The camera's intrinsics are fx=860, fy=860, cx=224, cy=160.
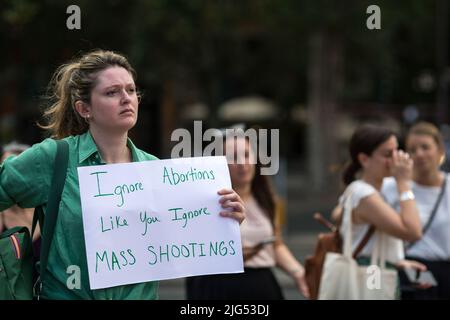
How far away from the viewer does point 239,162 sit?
15.9ft

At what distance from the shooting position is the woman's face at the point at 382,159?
14.8ft

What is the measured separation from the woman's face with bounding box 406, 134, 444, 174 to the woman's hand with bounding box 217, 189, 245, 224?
2.19 metres

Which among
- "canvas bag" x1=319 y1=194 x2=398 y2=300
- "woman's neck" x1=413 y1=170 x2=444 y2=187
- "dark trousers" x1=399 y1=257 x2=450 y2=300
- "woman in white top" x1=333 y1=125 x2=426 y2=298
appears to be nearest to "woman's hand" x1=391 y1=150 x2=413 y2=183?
"woman in white top" x1=333 y1=125 x2=426 y2=298

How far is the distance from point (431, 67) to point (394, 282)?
106ft

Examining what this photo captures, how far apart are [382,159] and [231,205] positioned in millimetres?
1613

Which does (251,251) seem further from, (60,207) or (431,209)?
(60,207)

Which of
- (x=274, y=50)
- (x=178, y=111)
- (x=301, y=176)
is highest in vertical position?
(x=274, y=50)

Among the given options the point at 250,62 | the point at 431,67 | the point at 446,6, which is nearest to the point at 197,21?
the point at 250,62

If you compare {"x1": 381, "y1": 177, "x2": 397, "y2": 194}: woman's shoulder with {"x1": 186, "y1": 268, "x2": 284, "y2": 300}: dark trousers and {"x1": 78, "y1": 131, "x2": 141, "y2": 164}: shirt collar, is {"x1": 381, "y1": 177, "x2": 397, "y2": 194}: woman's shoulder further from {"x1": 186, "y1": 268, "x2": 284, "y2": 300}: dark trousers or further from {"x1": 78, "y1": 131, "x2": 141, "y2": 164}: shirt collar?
{"x1": 78, "y1": 131, "x2": 141, "y2": 164}: shirt collar

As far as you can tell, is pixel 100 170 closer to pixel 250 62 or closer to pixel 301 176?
pixel 250 62

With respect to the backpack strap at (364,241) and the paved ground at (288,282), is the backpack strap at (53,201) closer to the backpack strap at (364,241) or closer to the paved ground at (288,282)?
the backpack strap at (364,241)

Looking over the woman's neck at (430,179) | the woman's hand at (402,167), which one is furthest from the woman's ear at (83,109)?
the woman's neck at (430,179)

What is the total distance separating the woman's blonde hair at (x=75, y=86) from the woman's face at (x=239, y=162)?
1.59 metres

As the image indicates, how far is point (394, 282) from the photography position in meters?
4.26
